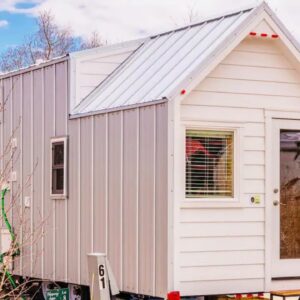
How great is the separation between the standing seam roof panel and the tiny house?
0.08ft

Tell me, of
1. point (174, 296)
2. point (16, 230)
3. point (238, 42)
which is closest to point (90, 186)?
point (16, 230)

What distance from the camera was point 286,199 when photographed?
39.9 feet

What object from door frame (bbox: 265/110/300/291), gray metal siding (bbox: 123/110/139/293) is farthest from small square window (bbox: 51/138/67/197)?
door frame (bbox: 265/110/300/291)

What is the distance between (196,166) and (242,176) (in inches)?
23.3

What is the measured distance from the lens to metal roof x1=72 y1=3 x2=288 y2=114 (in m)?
11.6

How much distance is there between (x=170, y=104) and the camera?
11.0m

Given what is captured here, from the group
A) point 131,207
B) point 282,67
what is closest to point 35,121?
point 131,207

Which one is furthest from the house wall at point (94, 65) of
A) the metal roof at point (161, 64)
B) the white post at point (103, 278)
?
the white post at point (103, 278)

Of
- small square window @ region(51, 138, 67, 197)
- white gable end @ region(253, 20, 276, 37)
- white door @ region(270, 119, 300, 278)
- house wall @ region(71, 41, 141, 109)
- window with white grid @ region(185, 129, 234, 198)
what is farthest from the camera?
house wall @ region(71, 41, 141, 109)

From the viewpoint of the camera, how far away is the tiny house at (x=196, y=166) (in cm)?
1120

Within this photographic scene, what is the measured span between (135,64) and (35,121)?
2013 mm

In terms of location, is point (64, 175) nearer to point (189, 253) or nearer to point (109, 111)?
point (109, 111)

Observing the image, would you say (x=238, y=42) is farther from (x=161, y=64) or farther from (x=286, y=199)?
(x=286, y=199)

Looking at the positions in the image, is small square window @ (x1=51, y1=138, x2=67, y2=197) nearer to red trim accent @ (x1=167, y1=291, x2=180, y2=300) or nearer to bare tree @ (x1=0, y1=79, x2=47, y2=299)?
bare tree @ (x1=0, y1=79, x2=47, y2=299)
